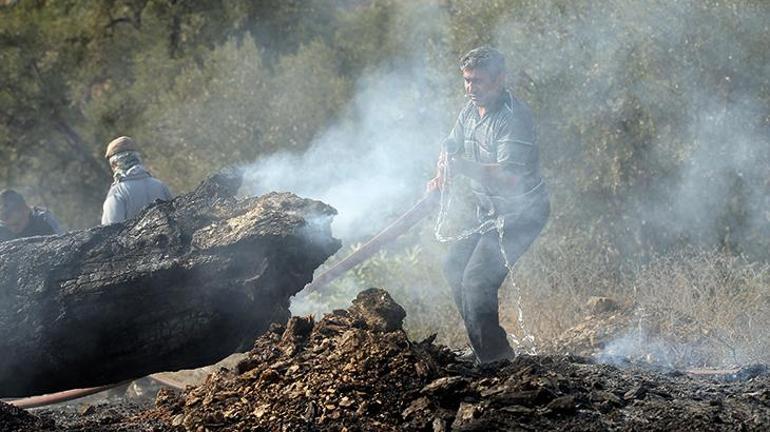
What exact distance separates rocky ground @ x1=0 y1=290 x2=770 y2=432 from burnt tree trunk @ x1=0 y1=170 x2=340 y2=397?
0.40 m

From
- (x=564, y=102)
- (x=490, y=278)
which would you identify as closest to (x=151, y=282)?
(x=490, y=278)

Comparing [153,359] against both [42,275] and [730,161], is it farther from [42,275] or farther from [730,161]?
[730,161]

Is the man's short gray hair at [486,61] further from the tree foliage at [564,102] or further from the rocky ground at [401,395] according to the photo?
the tree foliage at [564,102]

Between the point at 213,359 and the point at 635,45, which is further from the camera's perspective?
the point at 635,45

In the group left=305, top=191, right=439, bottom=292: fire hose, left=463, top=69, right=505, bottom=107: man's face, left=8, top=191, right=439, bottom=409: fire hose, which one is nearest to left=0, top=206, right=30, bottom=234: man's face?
left=8, top=191, right=439, bottom=409: fire hose

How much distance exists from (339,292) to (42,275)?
5427 mm

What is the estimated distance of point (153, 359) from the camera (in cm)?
631

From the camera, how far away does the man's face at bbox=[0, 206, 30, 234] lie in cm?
865

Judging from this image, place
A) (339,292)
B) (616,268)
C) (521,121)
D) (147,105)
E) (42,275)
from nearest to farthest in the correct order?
(42,275)
(521,121)
(616,268)
(339,292)
(147,105)

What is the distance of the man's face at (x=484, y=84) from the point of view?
21.6 ft

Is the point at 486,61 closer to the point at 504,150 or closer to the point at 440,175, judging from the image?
the point at 504,150

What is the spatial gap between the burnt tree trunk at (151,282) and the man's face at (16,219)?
2.50m

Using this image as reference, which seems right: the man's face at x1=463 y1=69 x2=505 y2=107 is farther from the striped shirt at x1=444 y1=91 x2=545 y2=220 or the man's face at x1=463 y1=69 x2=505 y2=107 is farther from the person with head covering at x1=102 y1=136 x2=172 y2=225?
A: the person with head covering at x1=102 y1=136 x2=172 y2=225

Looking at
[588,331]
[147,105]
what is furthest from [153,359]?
[147,105]
